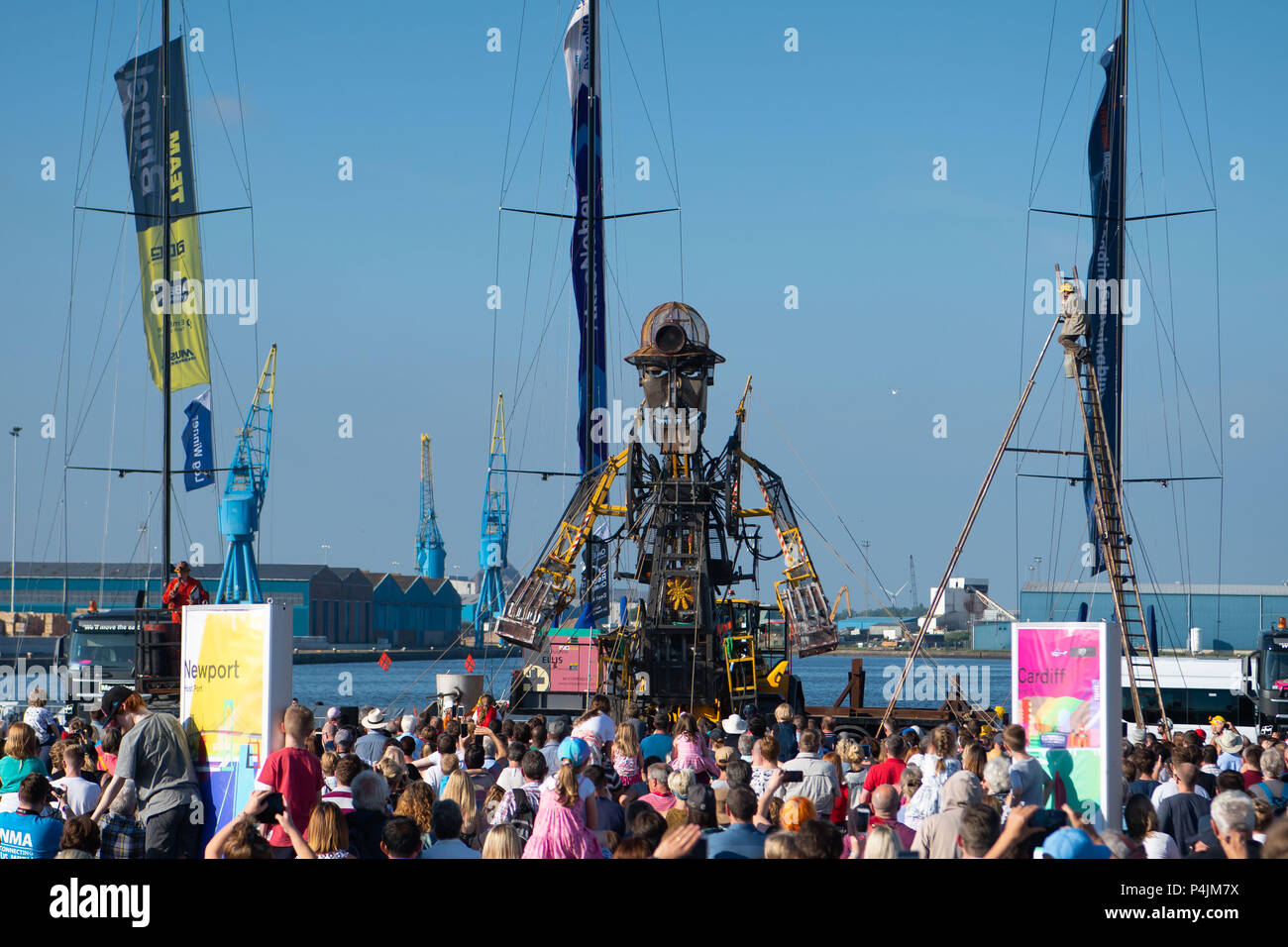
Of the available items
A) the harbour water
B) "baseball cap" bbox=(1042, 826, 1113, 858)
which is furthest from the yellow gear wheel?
the harbour water

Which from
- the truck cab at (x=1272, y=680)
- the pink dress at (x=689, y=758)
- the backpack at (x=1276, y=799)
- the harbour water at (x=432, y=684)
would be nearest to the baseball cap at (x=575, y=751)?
the pink dress at (x=689, y=758)

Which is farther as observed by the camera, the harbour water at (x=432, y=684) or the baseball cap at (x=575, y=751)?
the harbour water at (x=432, y=684)

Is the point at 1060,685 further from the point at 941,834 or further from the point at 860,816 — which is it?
the point at 941,834

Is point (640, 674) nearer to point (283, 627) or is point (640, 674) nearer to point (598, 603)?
point (598, 603)

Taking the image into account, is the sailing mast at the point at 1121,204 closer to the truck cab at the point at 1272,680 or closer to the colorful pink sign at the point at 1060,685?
the truck cab at the point at 1272,680

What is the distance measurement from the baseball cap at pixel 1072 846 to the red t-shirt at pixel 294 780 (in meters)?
4.91

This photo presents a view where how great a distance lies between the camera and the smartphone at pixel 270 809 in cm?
845

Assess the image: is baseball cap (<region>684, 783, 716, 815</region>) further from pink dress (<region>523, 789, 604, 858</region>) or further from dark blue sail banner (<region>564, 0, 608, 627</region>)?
dark blue sail banner (<region>564, 0, 608, 627</region>)

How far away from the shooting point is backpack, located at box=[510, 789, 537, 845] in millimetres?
9852

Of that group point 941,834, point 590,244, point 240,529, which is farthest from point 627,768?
point 240,529

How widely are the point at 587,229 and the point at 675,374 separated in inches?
401

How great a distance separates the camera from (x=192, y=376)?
31.6 meters

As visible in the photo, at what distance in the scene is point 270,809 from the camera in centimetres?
850
